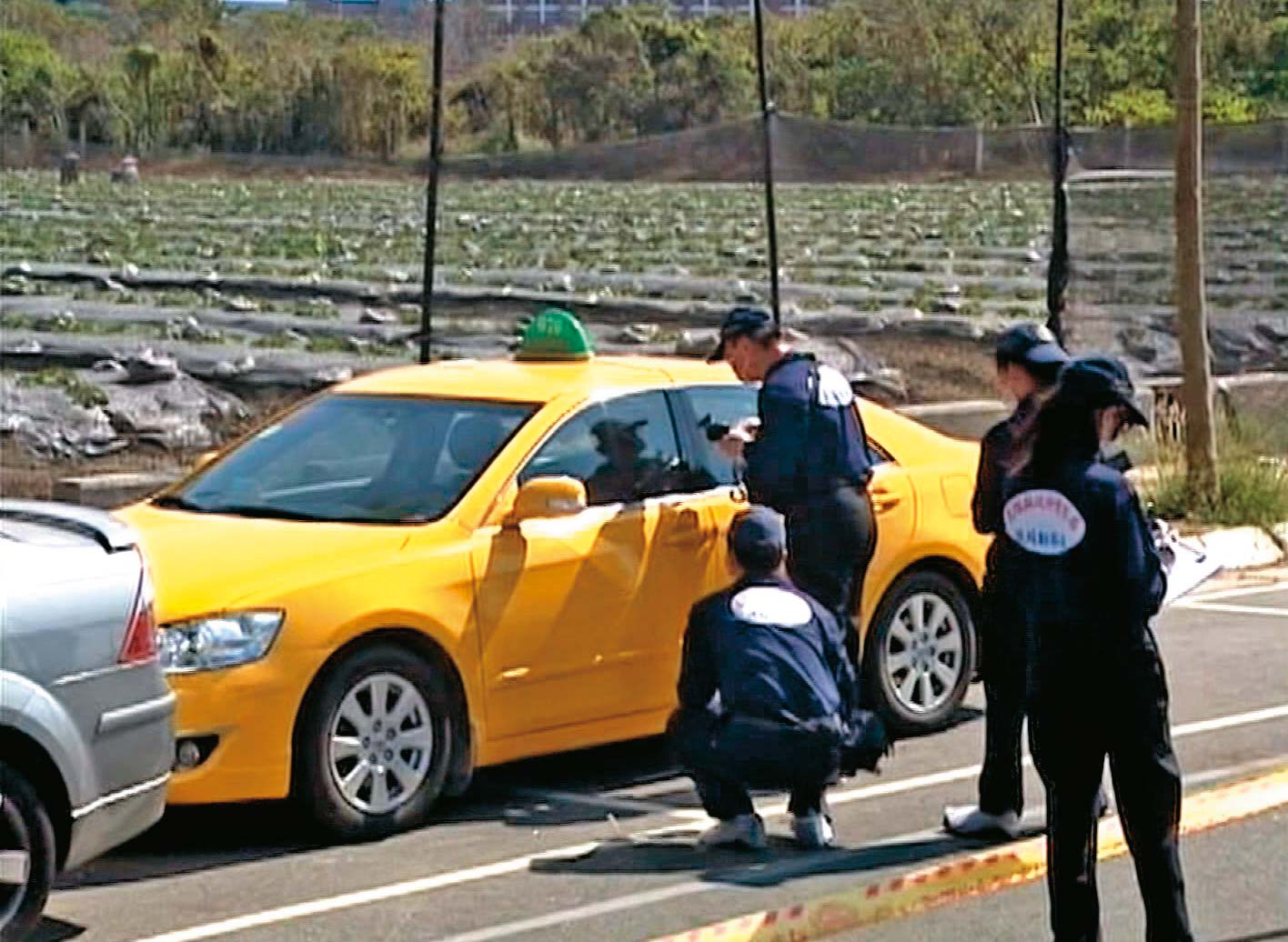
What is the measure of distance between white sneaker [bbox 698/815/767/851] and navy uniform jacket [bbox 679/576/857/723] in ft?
1.17

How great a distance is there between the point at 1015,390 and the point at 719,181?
1996 centimetres

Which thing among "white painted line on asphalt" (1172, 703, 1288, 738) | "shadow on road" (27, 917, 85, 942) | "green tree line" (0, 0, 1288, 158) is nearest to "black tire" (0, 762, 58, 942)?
"shadow on road" (27, 917, 85, 942)

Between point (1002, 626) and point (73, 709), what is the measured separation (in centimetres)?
289

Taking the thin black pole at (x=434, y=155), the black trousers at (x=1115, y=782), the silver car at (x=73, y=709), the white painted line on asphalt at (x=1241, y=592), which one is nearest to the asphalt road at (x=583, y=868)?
the silver car at (x=73, y=709)

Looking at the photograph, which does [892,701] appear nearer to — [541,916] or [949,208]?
[541,916]

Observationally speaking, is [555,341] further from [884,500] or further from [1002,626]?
[1002,626]

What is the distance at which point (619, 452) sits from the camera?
29.7 ft

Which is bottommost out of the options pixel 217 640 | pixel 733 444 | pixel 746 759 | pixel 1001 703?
pixel 746 759

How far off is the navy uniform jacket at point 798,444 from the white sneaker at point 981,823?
125cm

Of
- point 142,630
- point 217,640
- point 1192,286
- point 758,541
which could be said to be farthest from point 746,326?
point 1192,286

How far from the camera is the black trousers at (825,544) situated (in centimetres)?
855

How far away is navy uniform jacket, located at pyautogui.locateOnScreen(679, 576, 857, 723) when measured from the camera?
780 cm

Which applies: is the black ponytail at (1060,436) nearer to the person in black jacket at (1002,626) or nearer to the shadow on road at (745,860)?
the person in black jacket at (1002,626)

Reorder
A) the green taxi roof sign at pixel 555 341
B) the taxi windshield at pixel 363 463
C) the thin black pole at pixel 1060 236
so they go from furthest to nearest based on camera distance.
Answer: the thin black pole at pixel 1060 236, the green taxi roof sign at pixel 555 341, the taxi windshield at pixel 363 463
